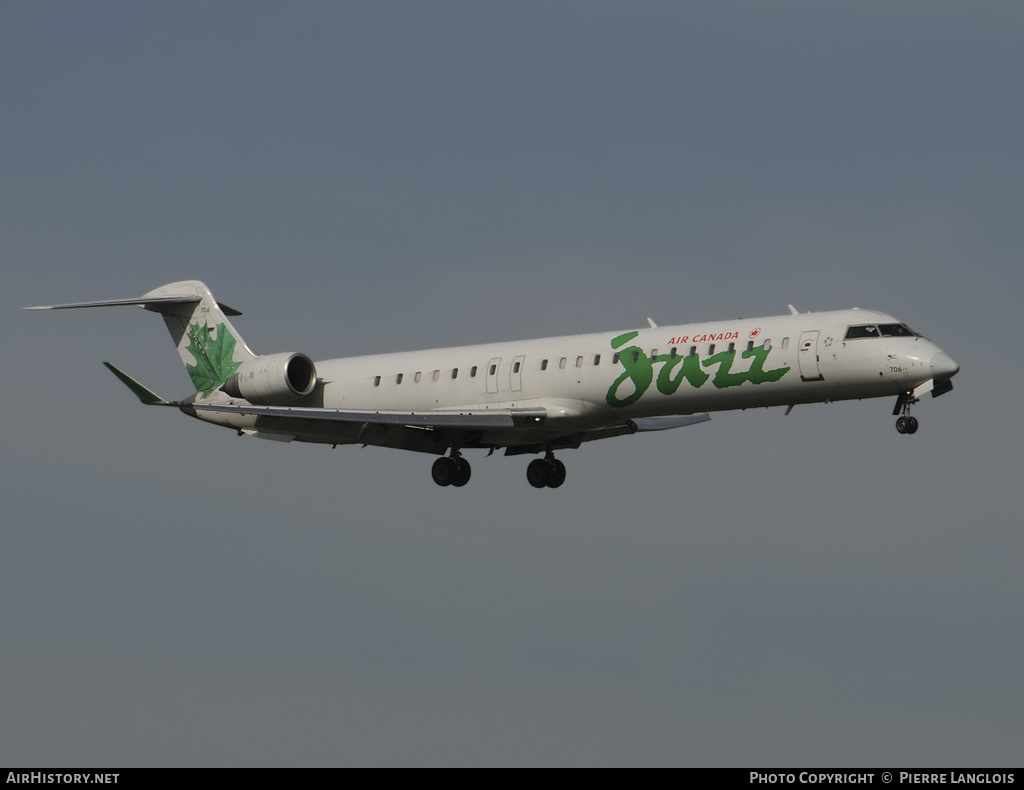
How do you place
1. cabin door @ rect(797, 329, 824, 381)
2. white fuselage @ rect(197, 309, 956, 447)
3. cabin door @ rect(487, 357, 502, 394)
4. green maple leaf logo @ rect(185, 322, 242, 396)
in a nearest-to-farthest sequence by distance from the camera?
1. white fuselage @ rect(197, 309, 956, 447)
2. cabin door @ rect(797, 329, 824, 381)
3. cabin door @ rect(487, 357, 502, 394)
4. green maple leaf logo @ rect(185, 322, 242, 396)

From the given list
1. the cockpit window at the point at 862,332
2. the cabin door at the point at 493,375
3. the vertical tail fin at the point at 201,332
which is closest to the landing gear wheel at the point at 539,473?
the cabin door at the point at 493,375

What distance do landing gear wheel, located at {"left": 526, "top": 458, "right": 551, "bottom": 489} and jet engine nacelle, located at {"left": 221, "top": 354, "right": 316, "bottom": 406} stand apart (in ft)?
19.2

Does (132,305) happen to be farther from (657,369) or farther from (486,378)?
(657,369)

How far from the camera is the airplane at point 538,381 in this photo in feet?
112

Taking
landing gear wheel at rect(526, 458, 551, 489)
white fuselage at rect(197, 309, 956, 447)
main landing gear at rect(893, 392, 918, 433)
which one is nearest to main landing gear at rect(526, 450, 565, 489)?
landing gear wheel at rect(526, 458, 551, 489)

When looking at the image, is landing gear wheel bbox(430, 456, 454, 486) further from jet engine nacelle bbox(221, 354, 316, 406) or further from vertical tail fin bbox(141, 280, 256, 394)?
vertical tail fin bbox(141, 280, 256, 394)

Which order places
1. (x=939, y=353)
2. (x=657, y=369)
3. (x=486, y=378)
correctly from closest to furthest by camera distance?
(x=939, y=353) < (x=657, y=369) < (x=486, y=378)

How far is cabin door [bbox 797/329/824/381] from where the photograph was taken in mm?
34219

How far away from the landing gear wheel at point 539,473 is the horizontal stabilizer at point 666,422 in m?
2.62

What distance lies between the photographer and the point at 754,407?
3534 centimetres
